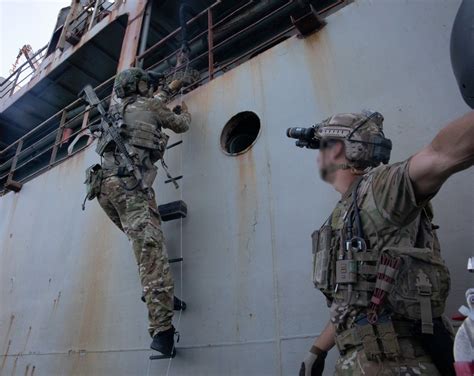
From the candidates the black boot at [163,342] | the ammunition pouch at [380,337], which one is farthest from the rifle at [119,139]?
the ammunition pouch at [380,337]

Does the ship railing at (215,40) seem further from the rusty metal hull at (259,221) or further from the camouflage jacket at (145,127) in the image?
the camouflage jacket at (145,127)

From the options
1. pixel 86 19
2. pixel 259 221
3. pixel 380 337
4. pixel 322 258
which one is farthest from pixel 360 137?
pixel 86 19

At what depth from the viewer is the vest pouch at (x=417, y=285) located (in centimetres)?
118

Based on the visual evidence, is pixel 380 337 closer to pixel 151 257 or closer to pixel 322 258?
pixel 322 258

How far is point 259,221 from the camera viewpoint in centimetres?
254

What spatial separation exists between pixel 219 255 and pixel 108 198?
2.93 ft

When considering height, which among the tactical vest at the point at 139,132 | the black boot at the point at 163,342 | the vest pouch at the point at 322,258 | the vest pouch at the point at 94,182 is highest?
the tactical vest at the point at 139,132

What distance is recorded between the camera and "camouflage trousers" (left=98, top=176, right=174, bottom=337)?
7.61 ft

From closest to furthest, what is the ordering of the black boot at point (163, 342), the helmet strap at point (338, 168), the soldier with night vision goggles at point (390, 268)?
the soldier with night vision goggles at point (390, 268) < the helmet strap at point (338, 168) < the black boot at point (163, 342)

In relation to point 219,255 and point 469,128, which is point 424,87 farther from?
point 219,255

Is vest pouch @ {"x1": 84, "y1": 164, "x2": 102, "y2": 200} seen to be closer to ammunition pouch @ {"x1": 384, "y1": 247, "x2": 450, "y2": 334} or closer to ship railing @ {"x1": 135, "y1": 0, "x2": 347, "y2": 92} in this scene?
ship railing @ {"x1": 135, "y1": 0, "x2": 347, "y2": 92}

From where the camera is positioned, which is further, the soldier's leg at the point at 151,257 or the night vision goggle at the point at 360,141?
the soldier's leg at the point at 151,257

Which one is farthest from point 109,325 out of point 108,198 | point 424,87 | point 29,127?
point 29,127

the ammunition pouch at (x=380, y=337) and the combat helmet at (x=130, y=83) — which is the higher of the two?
the combat helmet at (x=130, y=83)
